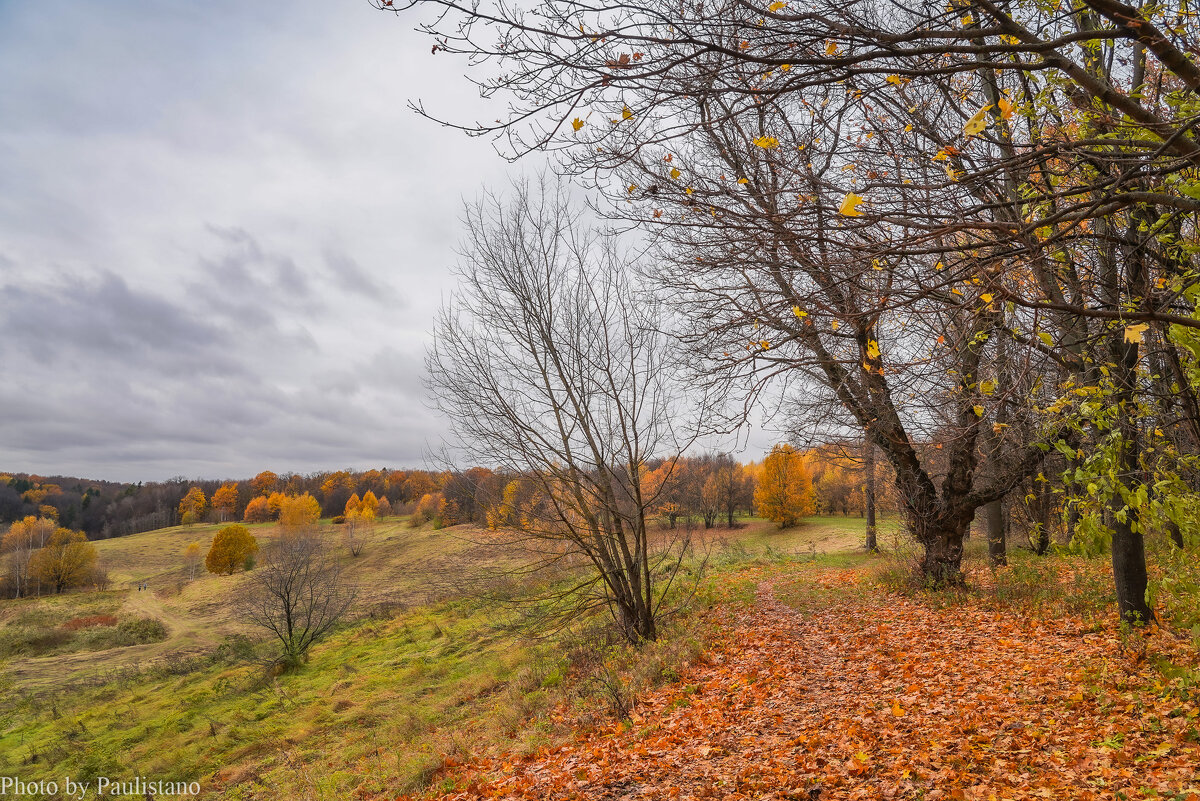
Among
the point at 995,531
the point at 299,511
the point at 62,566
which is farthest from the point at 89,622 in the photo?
the point at 995,531

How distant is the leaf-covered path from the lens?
12.2ft

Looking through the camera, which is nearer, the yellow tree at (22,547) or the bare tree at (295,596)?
the bare tree at (295,596)

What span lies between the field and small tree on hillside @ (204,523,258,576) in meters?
30.0

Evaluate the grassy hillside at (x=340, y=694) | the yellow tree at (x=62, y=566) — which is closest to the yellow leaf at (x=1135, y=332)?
the grassy hillside at (x=340, y=694)

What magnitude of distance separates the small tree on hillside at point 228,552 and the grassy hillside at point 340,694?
48.9ft

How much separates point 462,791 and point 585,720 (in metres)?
1.59

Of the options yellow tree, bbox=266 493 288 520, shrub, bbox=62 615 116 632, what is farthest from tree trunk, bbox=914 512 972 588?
yellow tree, bbox=266 493 288 520

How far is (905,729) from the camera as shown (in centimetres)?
462

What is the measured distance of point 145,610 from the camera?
37.5 meters

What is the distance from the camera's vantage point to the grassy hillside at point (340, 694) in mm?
8211

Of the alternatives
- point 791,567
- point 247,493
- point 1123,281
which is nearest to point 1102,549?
point 1123,281

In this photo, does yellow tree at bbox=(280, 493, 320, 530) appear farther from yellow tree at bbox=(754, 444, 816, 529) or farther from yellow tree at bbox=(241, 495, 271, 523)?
yellow tree at bbox=(754, 444, 816, 529)

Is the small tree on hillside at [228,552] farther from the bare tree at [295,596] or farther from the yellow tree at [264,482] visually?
the yellow tree at [264,482]

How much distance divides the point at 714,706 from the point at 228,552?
55.0 m
